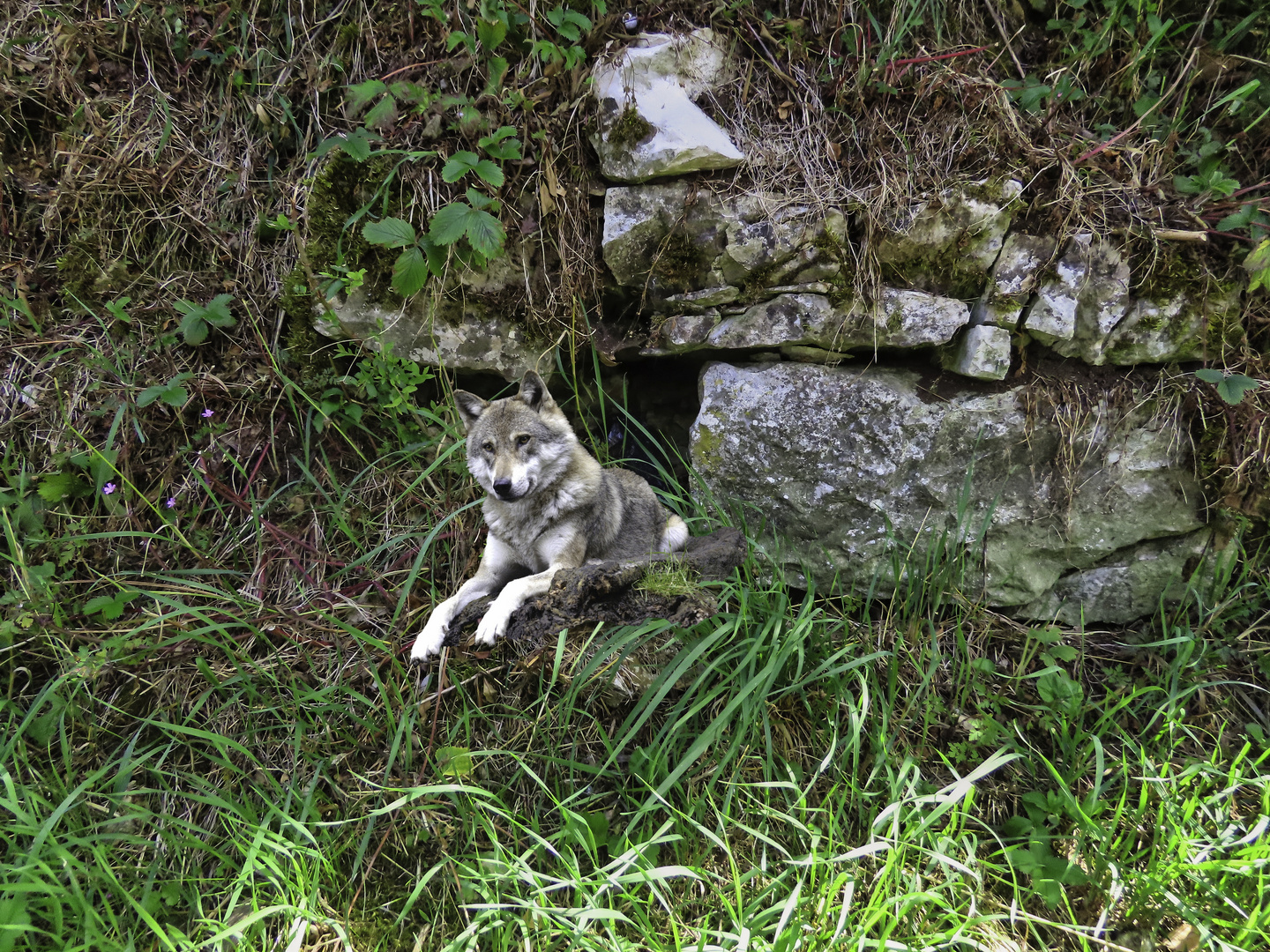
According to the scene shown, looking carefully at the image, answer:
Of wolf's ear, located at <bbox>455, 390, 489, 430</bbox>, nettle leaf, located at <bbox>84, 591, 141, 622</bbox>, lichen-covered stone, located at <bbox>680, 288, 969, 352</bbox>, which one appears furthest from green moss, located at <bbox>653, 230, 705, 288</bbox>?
nettle leaf, located at <bbox>84, 591, 141, 622</bbox>

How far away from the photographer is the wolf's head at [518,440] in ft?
11.9

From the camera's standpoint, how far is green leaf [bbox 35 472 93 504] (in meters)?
4.00

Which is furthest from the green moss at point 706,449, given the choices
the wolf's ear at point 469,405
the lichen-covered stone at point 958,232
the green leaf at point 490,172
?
the green leaf at point 490,172

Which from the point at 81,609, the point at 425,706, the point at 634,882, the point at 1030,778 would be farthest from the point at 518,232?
the point at 1030,778

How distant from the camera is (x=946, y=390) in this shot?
414cm

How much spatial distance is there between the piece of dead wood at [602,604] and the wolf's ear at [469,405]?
1147 mm

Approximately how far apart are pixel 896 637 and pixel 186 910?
3.43 m

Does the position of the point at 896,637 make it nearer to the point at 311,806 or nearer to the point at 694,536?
the point at 694,536

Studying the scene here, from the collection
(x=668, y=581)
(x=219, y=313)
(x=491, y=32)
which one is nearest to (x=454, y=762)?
(x=668, y=581)

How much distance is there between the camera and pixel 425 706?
11.0 ft

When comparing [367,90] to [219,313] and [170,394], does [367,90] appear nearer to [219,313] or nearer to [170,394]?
[219,313]

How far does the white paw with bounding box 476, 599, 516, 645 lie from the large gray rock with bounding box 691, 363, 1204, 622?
1.45m

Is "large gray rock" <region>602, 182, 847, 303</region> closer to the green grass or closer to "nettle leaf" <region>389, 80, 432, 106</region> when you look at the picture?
"nettle leaf" <region>389, 80, 432, 106</region>

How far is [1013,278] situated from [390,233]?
3.56m
